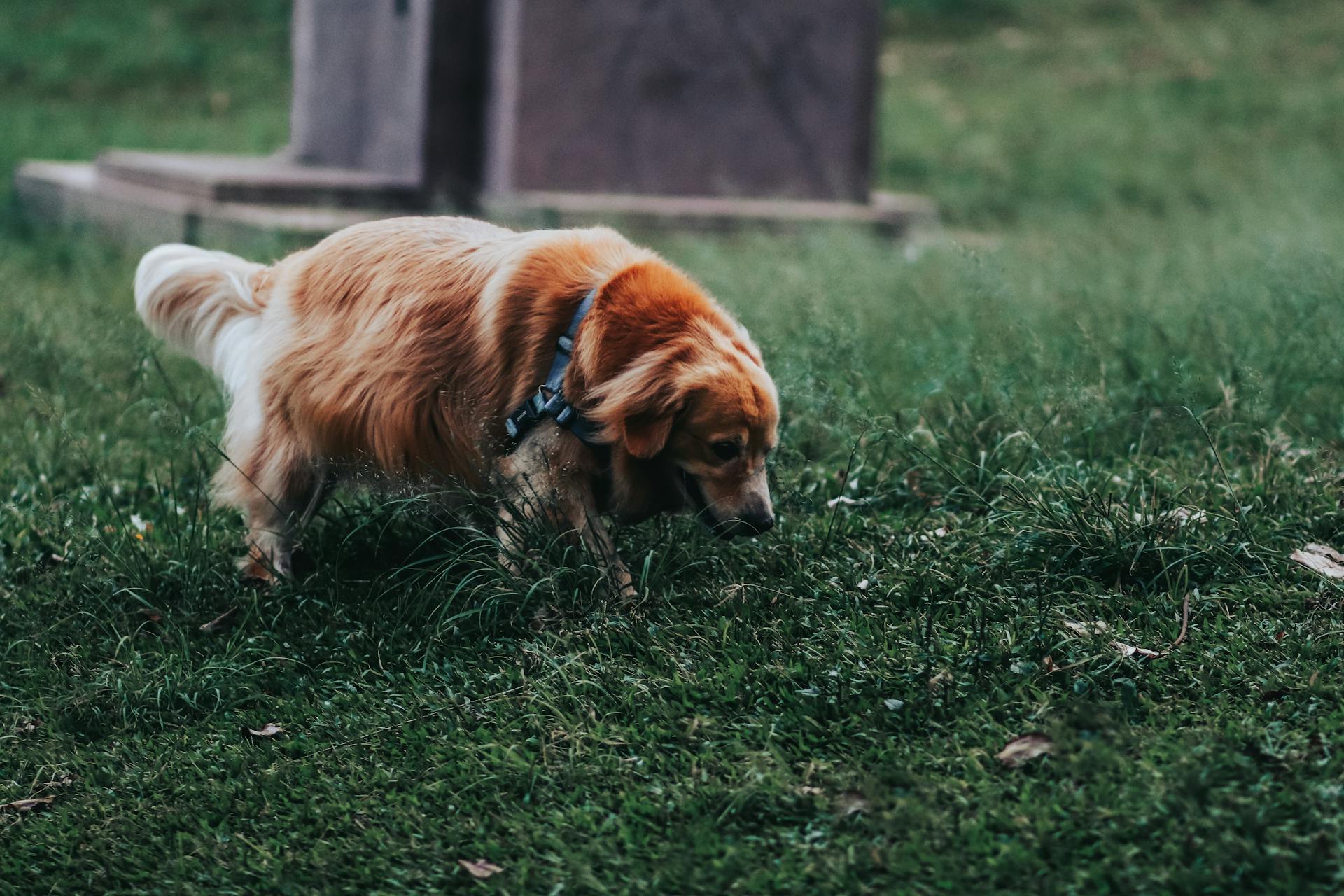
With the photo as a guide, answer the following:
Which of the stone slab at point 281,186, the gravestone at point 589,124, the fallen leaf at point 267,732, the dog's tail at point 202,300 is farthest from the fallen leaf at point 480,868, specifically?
the stone slab at point 281,186

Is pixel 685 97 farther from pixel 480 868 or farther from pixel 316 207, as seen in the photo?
pixel 480 868

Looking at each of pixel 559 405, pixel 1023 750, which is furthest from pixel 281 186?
pixel 1023 750

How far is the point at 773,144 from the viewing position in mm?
9000

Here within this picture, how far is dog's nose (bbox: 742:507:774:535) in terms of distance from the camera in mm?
3482

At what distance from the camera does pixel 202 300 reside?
13.4ft

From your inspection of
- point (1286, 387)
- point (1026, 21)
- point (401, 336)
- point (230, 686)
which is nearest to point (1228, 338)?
point (1286, 387)

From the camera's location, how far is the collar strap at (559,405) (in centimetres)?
342

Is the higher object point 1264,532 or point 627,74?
point 627,74

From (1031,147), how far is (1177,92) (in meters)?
2.61

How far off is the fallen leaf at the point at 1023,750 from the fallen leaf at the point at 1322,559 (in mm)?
1010

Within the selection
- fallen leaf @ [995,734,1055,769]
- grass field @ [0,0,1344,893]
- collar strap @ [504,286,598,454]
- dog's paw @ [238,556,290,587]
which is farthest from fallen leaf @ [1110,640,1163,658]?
dog's paw @ [238,556,290,587]

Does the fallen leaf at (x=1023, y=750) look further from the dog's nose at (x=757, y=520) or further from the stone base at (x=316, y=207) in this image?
the stone base at (x=316, y=207)

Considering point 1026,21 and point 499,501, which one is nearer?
point 499,501

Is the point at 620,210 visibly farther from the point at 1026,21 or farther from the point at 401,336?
the point at 1026,21
